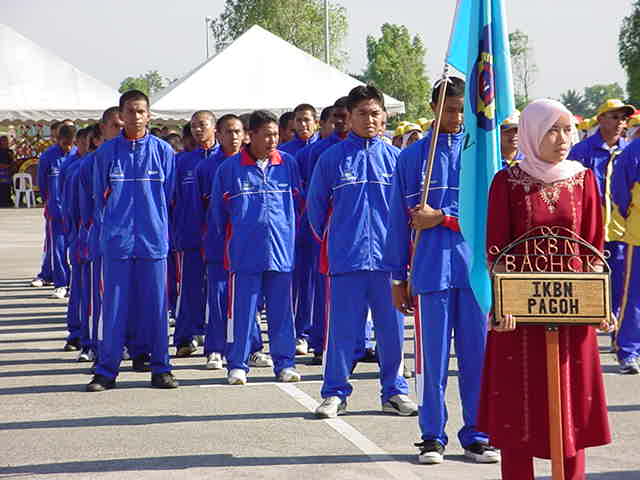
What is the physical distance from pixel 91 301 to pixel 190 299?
4.36ft

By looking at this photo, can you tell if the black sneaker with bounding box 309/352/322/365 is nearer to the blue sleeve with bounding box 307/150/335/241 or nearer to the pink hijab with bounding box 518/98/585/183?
the blue sleeve with bounding box 307/150/335/241

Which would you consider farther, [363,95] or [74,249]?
[74,249]

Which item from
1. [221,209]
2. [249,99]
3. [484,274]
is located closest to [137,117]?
[221,209]

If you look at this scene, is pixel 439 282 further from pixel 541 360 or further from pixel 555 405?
pixel 555 405

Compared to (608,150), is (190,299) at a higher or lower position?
lower

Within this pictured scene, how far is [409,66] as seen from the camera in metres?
80.2

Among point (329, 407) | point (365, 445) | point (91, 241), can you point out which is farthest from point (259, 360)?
point (365, 445)

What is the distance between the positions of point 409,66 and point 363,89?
241 ft

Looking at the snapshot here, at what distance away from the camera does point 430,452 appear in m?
6.50

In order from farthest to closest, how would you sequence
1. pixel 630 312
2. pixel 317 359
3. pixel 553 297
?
pixel 317 359 < pixel 630 312 < pixel 553 297

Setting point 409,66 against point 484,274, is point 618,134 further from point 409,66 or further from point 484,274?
point 409,66

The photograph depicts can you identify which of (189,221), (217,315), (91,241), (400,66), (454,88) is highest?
(400,66)

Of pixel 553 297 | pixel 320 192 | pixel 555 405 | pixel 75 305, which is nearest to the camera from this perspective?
pixel 553 297

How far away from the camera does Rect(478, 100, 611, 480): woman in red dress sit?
5070 millimetres
